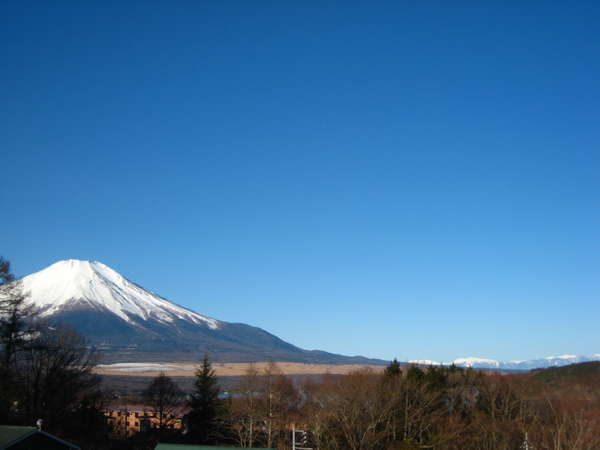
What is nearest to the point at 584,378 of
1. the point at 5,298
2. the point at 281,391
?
the point at 281,391

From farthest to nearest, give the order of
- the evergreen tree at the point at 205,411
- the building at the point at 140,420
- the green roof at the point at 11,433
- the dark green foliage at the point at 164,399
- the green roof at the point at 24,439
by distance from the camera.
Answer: the dark green foliage at the point at 164,399 < the building at the point at 140,420 < the evergreen tree at the point at 205,411 < the green roof at the point at 24,439 < the green roof at the point at 11,433

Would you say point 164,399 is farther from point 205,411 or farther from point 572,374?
point 572,374

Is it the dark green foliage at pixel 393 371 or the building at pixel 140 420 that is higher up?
the dark green foliage at pixel 393 371

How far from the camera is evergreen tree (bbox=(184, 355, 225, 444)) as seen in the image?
6362 centimetres

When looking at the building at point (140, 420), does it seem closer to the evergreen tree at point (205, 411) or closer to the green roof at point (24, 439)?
the evergreen tree at point (205, 411)

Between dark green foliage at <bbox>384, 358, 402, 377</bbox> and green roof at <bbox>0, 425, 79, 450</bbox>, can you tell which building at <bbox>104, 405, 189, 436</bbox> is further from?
green roof at <bbox>0, 425, 79, 450</bbox>

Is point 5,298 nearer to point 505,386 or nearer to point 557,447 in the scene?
point 557,447

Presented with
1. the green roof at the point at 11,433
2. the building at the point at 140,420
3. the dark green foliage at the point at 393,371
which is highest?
the dark green foliage at the point at 393,371

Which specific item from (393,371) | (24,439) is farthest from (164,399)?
(24,439)

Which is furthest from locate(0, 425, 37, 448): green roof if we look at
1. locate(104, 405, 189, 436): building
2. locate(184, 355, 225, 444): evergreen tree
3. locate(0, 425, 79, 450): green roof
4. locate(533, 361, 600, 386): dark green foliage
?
locate(533, 361, 600, 386): dark green foliage

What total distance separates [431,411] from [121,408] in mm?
55151

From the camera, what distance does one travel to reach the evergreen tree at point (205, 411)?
209ft

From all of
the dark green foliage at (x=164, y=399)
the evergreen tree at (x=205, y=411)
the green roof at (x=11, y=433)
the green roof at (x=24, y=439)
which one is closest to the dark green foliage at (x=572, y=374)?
the evergreen tree at (x=205, y=411)

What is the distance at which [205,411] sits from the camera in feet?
216
